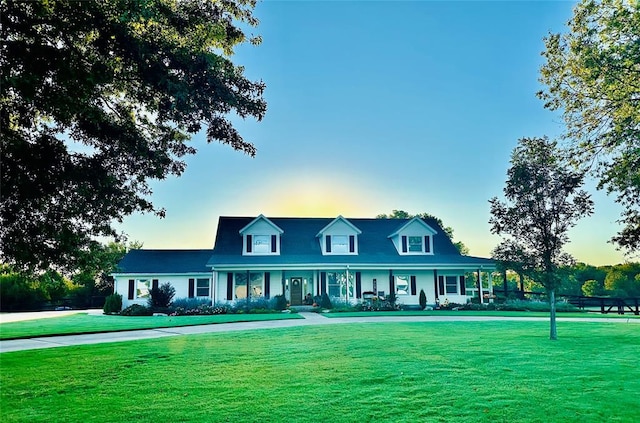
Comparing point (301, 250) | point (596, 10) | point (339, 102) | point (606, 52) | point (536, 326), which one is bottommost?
point (536, 326)

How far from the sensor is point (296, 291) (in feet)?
98.4

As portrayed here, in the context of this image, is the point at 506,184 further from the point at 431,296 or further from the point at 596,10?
the point at 431,296

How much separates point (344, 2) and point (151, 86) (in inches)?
340

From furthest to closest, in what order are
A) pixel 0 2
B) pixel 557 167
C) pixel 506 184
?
pixel 506 184, pixel 557 167, pixel 0 2

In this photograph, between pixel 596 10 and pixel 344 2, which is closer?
pixel 596 10

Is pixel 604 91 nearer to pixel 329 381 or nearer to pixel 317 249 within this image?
pixel 329 381

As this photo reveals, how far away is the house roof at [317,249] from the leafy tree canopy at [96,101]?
19846 mm

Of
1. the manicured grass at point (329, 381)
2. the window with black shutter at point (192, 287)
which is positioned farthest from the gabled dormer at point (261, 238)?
the manicured grass at point (329, 381)

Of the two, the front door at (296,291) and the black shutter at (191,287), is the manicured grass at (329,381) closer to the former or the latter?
the front door at (296,291)

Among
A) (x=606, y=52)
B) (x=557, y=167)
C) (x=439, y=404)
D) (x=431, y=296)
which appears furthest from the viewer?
(x=431, y=296)

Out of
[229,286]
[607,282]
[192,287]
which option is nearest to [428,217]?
[607,282]

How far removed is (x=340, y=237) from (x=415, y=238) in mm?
5504

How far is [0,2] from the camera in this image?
5.77 metres

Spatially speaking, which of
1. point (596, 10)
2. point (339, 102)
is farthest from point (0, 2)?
point (339, 102)
